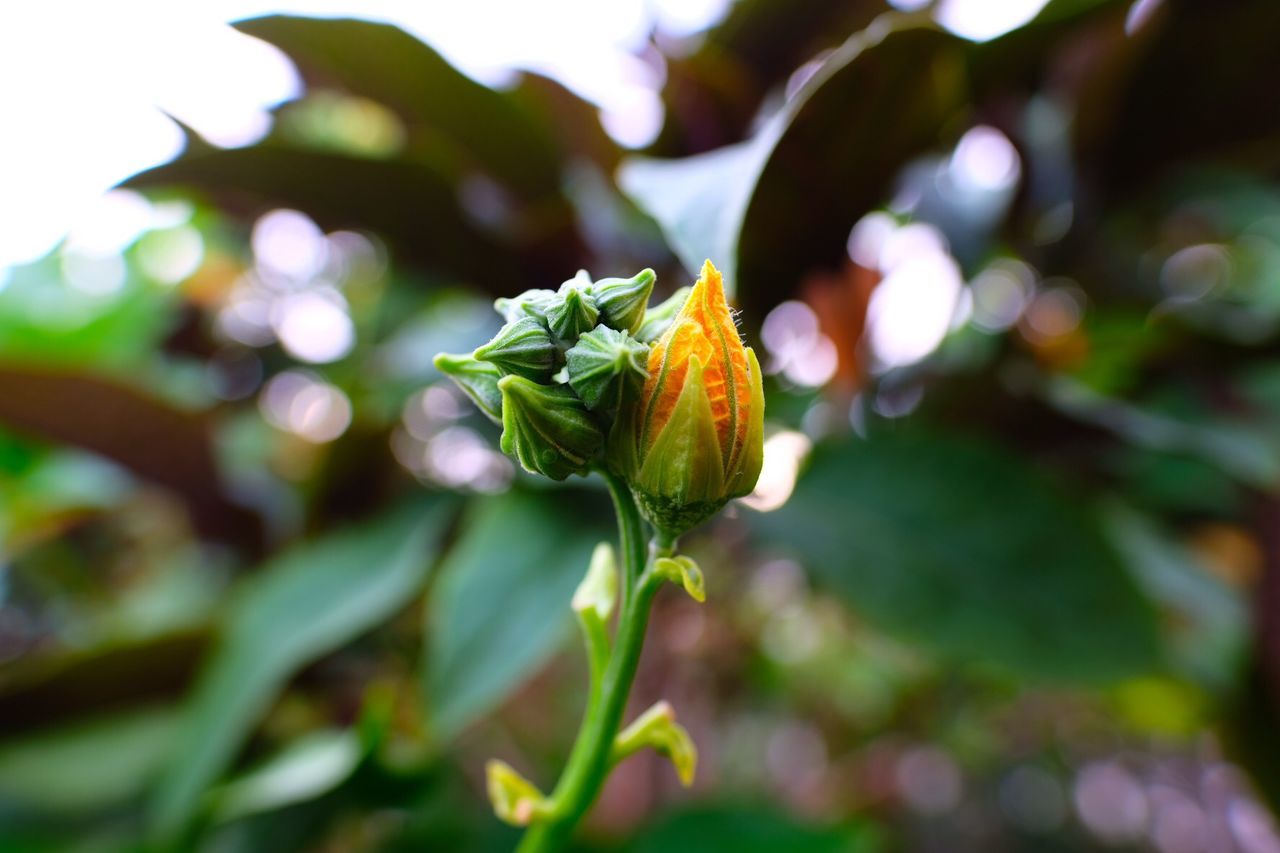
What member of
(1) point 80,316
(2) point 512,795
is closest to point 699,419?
(2) point 512,795

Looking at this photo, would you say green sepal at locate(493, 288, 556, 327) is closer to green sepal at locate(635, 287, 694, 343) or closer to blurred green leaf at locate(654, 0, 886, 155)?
green sepal at locate(635, 287, 694, 343)

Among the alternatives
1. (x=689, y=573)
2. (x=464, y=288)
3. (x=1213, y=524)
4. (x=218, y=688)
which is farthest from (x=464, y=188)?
(x=1213, y=524)

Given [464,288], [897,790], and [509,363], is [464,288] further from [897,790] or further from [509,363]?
[897,790]

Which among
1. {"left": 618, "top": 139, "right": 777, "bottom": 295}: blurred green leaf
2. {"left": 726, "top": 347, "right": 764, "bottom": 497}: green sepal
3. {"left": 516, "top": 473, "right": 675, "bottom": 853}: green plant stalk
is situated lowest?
{"left": 516, "top": 473, "right": 675, "bottom": 853}: green plant stalk

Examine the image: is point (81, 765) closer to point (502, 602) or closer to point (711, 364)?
point (502, 602)

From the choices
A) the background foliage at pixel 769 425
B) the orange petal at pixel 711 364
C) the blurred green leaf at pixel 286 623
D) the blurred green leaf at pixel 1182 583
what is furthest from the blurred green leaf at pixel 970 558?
the orange petal at pixel 711 364

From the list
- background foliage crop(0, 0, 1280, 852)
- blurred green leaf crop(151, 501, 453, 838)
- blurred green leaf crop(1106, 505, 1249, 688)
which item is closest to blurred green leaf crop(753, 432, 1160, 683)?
background foliage crop(0, 0, 1280, 852)
